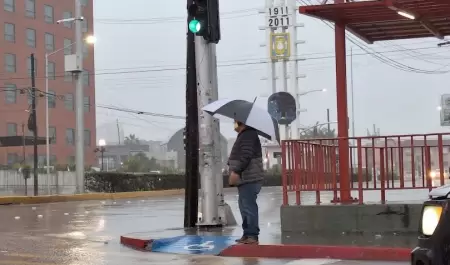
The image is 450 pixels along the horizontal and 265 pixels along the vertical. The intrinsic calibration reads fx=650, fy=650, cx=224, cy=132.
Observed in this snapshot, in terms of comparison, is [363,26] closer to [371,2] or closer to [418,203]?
[371,2]

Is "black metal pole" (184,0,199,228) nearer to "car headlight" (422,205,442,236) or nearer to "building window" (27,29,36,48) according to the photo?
"car headlight" (422,205,442,236)

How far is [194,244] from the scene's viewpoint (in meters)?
10.1

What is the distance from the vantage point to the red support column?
436 inches

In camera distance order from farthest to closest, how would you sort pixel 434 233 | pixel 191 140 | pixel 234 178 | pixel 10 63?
pixel 10 63, pixel 191 140, pixel 234 178, pixel 434 233

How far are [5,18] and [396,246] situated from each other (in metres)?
62.2

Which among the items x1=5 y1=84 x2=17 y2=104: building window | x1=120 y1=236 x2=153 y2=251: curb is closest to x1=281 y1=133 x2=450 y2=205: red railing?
x1=120 y1=236 x2=153 y2=251: curb

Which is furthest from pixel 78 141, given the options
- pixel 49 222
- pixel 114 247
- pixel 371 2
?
pixel 371 2

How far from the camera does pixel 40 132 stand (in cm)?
6788

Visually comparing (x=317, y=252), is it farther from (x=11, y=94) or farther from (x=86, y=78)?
(x=86, y=78)

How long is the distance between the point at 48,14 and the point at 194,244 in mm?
64804

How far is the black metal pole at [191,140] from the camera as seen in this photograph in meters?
12.3

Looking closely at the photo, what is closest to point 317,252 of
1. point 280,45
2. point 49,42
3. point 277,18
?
point 280,45

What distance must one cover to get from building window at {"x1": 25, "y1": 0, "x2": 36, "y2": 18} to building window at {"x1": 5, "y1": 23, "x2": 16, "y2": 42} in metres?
2.50

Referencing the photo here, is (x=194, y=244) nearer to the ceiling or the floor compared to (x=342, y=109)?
nearer to the floor
